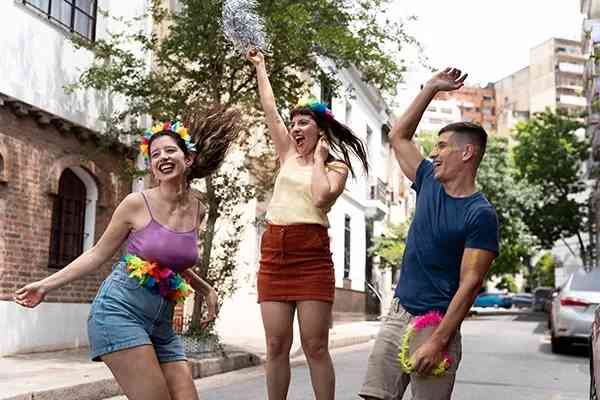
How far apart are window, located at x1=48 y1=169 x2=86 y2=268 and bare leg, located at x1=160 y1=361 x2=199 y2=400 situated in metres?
7.98

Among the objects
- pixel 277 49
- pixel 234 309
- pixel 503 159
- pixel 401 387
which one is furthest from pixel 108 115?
pixel 503 159

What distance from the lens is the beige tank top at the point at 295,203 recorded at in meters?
4.43

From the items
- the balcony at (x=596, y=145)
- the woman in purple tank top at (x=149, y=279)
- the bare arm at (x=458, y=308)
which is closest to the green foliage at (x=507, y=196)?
the balcony at (x=596, y=145)

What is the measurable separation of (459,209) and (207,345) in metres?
7.41

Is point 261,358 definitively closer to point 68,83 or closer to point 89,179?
point 89,179

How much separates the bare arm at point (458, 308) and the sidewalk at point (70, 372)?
14.5 feet

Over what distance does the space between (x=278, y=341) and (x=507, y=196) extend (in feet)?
105

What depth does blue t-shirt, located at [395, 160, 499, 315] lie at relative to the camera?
3.21 m

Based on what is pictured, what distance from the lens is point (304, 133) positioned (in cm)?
464

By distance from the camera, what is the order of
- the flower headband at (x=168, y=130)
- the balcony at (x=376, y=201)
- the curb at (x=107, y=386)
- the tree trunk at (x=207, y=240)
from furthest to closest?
the balcony at (x=376, y=201) < the tree trunk at (x=207, y=240) < the curb at (x=107, y=386) < the flower headband at (x=168, y=130)

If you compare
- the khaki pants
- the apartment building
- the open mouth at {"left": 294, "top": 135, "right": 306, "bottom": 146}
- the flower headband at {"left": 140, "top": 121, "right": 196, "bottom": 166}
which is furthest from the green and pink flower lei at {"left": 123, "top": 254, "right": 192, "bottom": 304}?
the apartment building

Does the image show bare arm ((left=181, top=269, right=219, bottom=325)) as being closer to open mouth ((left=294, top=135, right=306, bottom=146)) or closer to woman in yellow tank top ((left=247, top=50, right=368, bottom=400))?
woman in yellow tank top ((left=247, top=50, right=368, bottom=400))

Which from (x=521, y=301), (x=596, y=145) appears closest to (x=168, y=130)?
(x=596, y=145)

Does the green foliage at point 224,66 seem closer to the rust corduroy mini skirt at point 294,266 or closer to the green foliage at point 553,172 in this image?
the rust corduroy mini skirt at point 294,266
